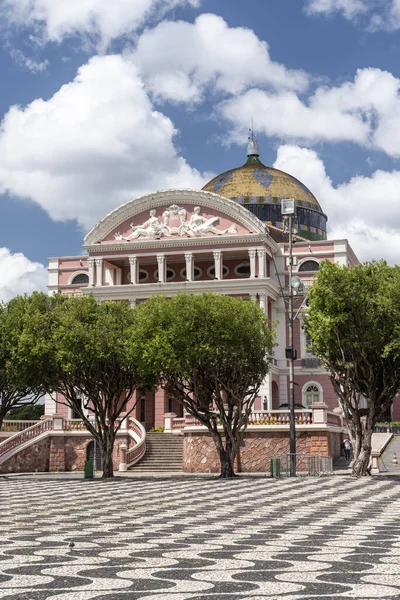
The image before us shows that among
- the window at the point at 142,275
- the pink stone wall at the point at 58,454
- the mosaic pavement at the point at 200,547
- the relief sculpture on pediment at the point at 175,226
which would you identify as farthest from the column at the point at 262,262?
the mosaic pavement at the point at 200,547

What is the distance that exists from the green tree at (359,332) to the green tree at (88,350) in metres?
Answer: 8.35

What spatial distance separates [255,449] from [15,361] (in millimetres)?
12642

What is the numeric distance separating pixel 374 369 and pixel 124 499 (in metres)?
14.7

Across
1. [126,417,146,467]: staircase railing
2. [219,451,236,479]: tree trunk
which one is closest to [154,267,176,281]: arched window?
[126,417,146,467]: staircase railing

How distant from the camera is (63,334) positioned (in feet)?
113

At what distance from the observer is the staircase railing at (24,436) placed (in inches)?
1736

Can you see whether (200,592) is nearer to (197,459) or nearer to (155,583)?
(155,583)

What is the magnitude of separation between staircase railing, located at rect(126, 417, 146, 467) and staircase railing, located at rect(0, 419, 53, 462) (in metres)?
4.57

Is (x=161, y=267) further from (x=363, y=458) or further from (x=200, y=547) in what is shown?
(x=200, y=547)

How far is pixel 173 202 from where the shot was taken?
184 feet

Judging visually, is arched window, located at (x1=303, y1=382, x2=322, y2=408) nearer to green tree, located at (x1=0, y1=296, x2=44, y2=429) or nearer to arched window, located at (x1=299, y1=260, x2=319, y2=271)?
arched window, located at (x1=299, y1=260, x2=319, y2=271)

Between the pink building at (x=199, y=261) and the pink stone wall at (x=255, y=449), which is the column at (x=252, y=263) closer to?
the pink building at (x=199, y=261)

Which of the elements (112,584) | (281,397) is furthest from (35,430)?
(112,584)

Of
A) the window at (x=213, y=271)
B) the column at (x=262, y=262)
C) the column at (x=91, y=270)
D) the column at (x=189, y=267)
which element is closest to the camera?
the column at (x=262, y=262)
